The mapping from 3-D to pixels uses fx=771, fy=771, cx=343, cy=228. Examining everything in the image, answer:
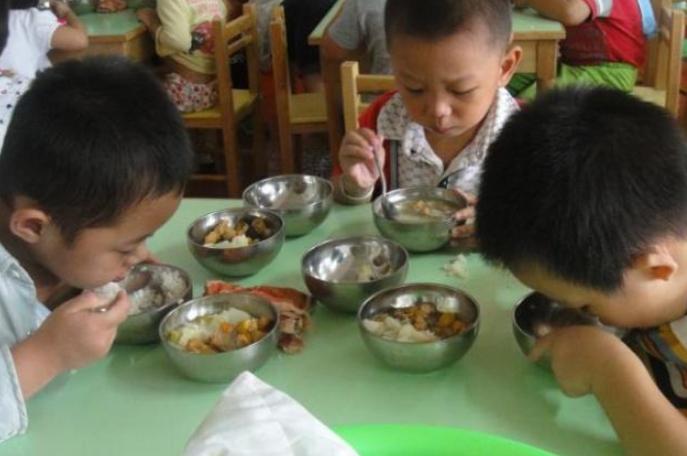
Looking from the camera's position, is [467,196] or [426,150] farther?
[426,150]

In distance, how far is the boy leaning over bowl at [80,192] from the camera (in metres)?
0.91

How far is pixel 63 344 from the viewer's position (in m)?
0.90

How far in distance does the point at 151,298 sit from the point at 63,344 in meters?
0.22

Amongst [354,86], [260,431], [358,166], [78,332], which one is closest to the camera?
[260,431]

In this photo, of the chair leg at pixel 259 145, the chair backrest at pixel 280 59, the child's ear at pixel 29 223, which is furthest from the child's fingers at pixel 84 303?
the chair leg at pixel 259 145

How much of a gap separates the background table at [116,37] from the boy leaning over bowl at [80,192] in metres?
1.94

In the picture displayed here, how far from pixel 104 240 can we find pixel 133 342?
137 mm

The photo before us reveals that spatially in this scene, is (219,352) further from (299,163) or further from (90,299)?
(299,163)

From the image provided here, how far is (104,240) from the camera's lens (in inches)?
39.2

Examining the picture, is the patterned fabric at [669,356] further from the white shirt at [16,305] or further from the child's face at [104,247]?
the white shirt at [16,305]

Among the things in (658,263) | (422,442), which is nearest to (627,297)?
(658,263)

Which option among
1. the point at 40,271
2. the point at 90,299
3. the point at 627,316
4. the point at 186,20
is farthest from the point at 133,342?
the point at 186,20

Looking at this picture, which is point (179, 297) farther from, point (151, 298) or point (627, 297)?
point (627, 297)

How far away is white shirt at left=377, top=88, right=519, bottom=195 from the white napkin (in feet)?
2.92
